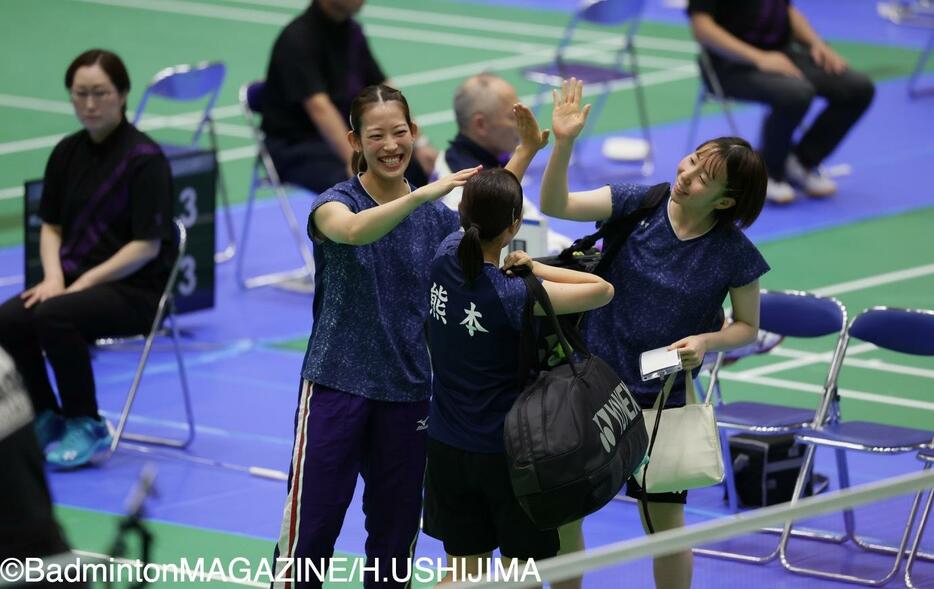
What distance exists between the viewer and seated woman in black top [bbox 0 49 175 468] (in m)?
7.50

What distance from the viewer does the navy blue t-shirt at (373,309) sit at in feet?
16.2

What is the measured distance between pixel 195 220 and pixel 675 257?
14.8 ft

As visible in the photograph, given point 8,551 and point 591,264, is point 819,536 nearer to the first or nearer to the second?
point 591,264

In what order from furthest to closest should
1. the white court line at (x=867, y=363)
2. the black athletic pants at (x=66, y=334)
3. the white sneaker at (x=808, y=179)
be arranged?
1. the white sneaker at (x=808, y=179)
2. the white court line at (x=867, y=363)
3. the black athletic pants at (x=66, y=334)

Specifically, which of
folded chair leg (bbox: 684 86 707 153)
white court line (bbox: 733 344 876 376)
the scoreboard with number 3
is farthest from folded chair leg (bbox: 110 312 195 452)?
folded chair leg (bbox: 684 86 707 153)

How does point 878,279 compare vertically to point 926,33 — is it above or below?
below

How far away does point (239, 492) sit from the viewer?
727cm

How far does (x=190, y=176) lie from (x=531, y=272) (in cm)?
478

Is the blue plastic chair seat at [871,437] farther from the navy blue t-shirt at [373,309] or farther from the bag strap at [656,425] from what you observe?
the navy blue t-shirt at [373,309]

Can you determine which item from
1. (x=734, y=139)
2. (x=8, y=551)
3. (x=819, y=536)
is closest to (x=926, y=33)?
(x=819, y=536)

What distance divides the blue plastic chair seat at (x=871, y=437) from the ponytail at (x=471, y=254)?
2250mm

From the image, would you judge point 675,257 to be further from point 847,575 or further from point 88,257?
point 88,257

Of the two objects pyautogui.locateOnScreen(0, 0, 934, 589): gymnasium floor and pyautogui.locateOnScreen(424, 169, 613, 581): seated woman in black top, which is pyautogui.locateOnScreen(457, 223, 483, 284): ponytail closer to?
pyautogui.locateOnScreen(424, 169, 613, 581): seated woman in black top

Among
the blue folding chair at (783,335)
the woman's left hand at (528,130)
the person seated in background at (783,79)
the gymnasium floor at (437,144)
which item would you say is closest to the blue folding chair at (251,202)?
the gymnasium floor at (437,144)
